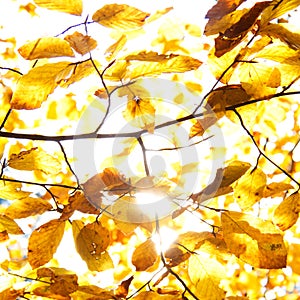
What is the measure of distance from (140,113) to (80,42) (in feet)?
0.51

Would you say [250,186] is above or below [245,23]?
below

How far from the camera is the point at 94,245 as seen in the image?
641mm

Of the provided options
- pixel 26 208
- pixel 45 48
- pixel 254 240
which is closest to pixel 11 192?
pixel 26 208

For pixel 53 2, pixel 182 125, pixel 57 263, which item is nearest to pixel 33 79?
pixel 53 2

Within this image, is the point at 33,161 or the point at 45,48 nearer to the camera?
the point at 45,48

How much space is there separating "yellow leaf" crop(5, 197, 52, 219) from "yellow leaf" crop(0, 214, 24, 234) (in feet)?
0.04

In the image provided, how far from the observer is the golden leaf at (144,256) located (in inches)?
24.6

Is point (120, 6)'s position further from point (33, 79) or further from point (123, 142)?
point (123, 142)

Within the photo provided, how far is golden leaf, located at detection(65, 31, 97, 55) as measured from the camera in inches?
19.6

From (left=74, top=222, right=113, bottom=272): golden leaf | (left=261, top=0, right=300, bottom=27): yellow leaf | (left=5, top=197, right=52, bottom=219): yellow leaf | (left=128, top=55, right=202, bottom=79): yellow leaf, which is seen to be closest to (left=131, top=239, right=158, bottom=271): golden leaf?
(left=74, top=222, right=113, bottom=272): golden leaf

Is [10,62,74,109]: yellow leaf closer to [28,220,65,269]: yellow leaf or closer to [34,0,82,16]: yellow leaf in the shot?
[34,0,82,16]: yellow leaf

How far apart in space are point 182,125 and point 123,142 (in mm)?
208

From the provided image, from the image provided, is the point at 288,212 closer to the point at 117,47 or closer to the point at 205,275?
the point at 205,275

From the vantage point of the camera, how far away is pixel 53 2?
0.47m
